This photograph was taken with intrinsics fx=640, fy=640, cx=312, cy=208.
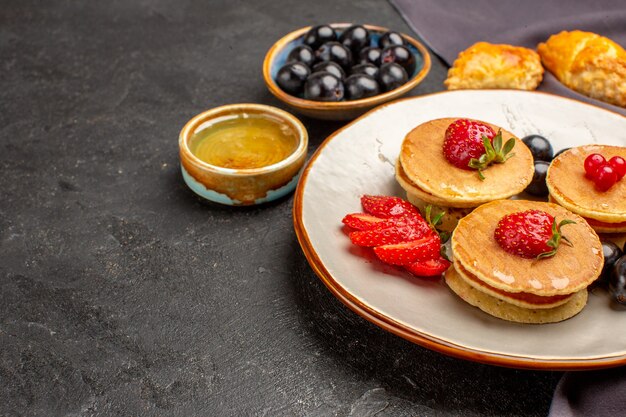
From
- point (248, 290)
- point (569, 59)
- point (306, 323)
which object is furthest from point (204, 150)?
point (569, 59)

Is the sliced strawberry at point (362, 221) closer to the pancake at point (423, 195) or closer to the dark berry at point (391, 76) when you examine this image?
the pancake at point (423, 195)

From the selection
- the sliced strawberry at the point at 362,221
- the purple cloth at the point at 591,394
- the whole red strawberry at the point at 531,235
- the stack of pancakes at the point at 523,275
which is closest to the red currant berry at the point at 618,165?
the stack of pancakes at the point at 523,275

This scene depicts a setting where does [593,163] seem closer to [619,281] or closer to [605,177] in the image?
[605,177]

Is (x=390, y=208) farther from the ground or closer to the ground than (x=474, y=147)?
closer to the ground

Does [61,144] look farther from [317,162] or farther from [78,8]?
[78,8]

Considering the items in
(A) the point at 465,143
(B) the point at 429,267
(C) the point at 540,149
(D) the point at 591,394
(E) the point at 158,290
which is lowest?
(E) the point at 158,290

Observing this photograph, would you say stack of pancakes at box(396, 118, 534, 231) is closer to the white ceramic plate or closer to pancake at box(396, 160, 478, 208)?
pancake at box(396, 160, 478, 208)

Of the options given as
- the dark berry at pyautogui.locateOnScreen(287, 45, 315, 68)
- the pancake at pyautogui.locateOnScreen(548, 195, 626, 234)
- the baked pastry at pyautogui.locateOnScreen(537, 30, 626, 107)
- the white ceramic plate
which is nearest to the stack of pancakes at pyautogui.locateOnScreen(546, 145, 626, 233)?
the pancake at pyautogui.locateOnScreen(548, 195, 626, 234)

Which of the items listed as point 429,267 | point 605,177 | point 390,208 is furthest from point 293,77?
point 605,177
